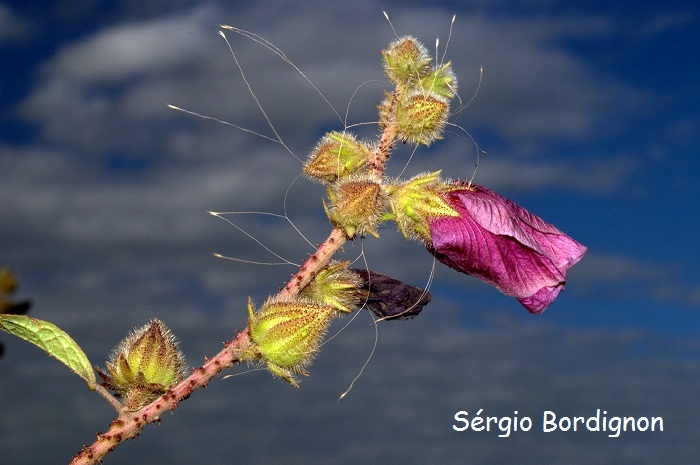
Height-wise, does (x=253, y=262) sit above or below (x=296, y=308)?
above

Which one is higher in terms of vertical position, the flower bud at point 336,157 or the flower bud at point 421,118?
the flower bud at point 421,118

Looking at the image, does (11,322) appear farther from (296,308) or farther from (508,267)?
(508,267)

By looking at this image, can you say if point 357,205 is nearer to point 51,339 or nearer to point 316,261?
point 316,261

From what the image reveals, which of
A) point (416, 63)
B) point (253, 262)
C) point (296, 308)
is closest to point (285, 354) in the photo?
point (296, 308)

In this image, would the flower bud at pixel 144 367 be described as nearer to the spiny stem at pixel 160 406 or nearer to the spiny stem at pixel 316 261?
the spiny stem at pixel 160 406

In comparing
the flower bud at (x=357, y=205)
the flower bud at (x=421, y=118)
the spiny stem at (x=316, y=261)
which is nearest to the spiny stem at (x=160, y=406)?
the spiny stem at (x=316, y=261)

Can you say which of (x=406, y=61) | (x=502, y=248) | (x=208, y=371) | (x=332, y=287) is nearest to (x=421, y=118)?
(x=406, y=61)
